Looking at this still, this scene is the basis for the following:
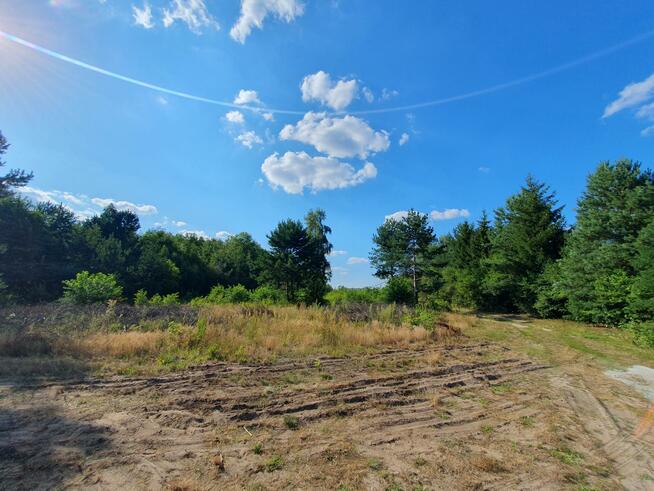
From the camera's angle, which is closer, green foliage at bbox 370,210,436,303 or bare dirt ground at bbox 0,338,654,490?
bare dirt ground at bbox 0,338,654,490

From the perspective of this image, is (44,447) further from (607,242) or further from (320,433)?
(607,242)

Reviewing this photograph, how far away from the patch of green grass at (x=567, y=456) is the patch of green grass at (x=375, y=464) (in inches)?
69.8

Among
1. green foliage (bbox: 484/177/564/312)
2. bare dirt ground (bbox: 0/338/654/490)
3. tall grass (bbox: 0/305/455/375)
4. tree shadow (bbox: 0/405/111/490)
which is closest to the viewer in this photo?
tree shadow (bbox: 0/405/111/490)

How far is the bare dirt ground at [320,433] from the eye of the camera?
2414 mm

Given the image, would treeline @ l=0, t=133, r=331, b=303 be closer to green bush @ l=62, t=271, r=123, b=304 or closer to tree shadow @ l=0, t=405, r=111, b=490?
green bush @ l=62, t=271, r=123, b=304

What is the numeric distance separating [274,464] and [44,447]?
2.11 m

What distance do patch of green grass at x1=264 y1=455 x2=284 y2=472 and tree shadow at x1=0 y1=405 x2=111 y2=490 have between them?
1412 millimetres

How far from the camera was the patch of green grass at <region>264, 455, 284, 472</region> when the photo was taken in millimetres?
2523

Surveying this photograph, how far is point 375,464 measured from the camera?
2.64 m

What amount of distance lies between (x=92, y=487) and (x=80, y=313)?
7.71 meters

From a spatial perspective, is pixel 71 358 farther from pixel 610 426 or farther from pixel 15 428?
pixel 610 426

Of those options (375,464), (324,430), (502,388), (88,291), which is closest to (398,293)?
(502,388)

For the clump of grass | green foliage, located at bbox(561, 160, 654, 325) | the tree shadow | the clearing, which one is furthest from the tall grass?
green foliage, located at bbox(561, 160, 654, 325)

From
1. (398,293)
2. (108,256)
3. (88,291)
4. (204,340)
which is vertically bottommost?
(204,340)
